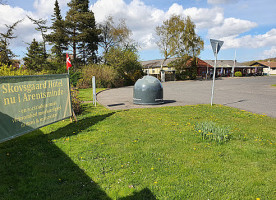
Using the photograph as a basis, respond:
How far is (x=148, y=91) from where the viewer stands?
1065 centimetres

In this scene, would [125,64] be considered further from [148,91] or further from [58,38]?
[148,91]

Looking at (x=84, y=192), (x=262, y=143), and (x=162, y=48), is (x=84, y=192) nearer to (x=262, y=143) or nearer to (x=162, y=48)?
(x=262, y=143)

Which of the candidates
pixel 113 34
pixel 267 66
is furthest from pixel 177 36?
pixel 267 66

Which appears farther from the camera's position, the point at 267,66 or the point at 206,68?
the point at 267,66

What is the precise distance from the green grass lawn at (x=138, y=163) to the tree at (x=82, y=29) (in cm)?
3037

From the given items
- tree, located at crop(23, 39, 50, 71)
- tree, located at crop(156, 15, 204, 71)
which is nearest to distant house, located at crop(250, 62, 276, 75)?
tree, located at crop(156, 15, 204, 71)

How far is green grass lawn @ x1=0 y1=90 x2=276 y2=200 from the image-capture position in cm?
313

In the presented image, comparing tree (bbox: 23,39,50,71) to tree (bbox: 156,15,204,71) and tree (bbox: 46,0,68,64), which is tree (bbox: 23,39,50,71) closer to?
tree (bbox: 46,0,68,64)

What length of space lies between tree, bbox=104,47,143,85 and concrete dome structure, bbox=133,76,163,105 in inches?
746

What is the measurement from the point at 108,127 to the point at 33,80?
8.64 ft

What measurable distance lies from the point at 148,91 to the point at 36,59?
28.1m

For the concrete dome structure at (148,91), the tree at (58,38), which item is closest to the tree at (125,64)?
the tree at (58,38)

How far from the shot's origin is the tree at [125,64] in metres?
30.4

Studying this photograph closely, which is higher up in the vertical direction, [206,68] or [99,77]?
[206,68]
